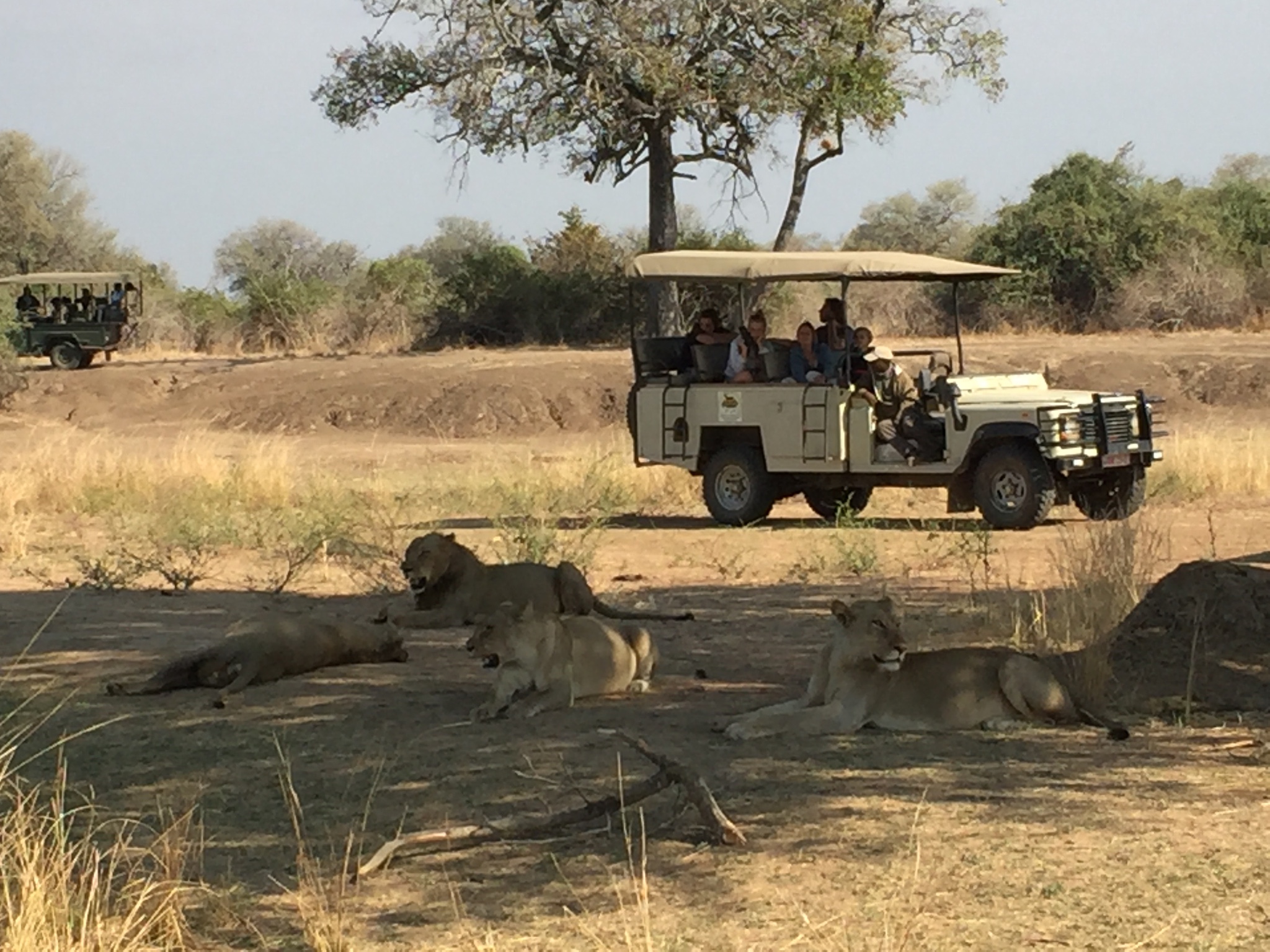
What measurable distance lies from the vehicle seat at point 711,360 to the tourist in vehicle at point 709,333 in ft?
0.18

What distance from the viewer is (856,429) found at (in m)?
17.1

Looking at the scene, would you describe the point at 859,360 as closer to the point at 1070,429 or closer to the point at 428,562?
the point at 1070,429

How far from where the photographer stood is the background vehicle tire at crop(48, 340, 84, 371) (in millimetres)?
38688

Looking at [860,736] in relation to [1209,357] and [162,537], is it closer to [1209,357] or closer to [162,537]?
[162,537]

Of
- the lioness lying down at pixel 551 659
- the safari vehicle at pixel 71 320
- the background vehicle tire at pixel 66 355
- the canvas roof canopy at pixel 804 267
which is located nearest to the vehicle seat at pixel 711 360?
the canvas roof canopy at pixel 804 267

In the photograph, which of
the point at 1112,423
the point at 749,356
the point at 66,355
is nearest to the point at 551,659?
the point at 1112,423

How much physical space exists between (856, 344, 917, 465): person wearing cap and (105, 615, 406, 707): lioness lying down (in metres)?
7.82

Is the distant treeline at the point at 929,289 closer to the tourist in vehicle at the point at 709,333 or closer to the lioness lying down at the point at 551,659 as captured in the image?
the tourist in vehicle at the point at 709,333

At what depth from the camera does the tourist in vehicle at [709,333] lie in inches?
722

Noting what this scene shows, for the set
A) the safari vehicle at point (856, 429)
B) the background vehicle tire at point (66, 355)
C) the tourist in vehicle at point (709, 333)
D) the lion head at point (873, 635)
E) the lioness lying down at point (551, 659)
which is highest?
the background vehicle tire at point (66, 355)

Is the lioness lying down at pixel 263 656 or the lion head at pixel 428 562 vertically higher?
the lion head at pixel 428 562

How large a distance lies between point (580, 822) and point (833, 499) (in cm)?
1241

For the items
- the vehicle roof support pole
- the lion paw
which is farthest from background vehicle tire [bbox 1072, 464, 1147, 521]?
the lion paw

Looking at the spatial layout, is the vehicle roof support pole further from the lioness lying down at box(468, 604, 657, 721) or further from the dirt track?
the dirt track
